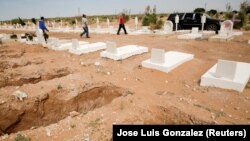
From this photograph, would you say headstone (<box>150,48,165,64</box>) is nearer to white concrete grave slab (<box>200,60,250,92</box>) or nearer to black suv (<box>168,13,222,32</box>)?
white concrete grave slab (<box>200,60,250,92</box>)

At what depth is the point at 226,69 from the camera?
513cm

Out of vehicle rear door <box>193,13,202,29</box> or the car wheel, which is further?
vehicle rear door <box>193,13,202,29</box>

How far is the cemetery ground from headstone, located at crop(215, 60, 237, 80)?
15.6 inches

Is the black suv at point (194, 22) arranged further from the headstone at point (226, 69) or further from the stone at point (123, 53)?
the headstone at point (226, 69)

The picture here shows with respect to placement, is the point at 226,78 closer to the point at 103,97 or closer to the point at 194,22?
the point at 103,97

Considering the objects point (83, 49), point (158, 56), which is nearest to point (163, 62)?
point (158, 56)

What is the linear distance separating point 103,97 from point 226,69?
3.23 meters

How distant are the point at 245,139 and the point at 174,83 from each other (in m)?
3.12

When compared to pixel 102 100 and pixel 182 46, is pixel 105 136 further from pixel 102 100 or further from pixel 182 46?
pixel 182 46

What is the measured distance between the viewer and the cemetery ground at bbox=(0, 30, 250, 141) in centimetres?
380

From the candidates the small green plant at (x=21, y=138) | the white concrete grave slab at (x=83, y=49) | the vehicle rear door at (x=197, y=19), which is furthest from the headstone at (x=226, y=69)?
the vehicle rear door at (x=197, y=19)

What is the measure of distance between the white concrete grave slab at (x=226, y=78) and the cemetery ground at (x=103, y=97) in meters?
0.17

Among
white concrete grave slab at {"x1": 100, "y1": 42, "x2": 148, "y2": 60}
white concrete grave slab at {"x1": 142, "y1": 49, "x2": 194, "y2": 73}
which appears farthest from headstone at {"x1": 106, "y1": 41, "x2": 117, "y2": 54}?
white concrete grave slab at {"x1": 142, "y1": 49, "x2": 194, "y2": 73}

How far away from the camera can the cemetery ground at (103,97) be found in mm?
3797
